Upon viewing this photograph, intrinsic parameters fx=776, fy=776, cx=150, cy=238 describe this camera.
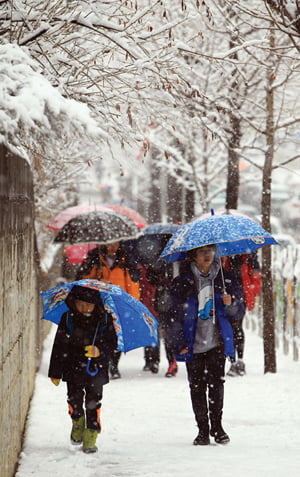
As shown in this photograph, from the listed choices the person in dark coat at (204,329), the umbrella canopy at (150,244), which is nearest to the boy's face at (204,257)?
the person in dark coat at (204,329)

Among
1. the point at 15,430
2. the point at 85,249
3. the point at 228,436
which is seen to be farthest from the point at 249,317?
the point at 15,430

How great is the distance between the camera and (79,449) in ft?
20.6

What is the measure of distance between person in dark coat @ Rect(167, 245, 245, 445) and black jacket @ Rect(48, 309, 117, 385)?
52 centimetres

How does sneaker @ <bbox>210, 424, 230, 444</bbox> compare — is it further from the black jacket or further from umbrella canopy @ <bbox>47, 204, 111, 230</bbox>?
umbrella canopy @ <bbox>47, 204, 111, 230</bbox>

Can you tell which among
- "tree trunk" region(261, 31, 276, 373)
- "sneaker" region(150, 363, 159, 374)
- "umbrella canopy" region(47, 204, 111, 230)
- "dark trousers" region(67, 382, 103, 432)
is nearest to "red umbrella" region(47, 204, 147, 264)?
"umbrella canopy" region(47, 204, 111, 230)

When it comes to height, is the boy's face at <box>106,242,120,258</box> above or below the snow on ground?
above

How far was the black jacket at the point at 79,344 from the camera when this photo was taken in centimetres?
624

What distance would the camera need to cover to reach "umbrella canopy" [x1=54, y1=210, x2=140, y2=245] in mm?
9812

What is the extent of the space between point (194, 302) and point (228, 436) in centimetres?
126

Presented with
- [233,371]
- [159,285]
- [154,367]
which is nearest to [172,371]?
[154,367]

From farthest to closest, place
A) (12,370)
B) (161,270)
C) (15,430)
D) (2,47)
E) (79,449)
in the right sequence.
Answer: (161,270) → (79,449) → (15,430) → (12,370) → (2,47)

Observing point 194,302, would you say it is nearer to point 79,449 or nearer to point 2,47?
point 79,449

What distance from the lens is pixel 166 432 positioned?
281 inches

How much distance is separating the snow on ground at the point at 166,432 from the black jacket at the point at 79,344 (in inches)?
24.8
